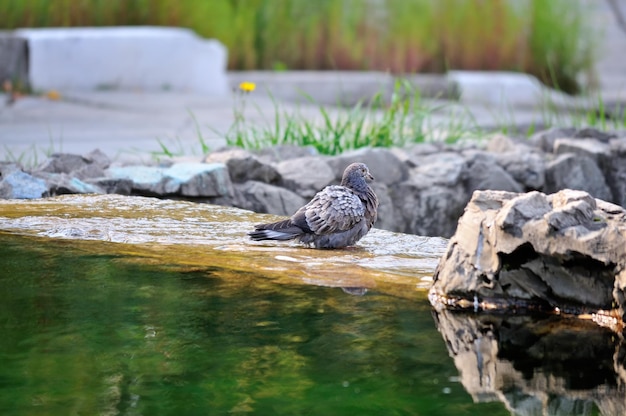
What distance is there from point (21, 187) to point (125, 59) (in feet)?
19.5

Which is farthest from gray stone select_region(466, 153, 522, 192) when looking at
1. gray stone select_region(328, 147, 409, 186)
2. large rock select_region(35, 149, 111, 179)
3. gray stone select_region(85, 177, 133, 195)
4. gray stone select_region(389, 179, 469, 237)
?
large rock select_region(35, 149, 111, 179)

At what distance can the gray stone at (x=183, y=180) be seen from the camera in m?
5.38

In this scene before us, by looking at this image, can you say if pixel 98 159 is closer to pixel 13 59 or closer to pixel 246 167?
pixel 246 167

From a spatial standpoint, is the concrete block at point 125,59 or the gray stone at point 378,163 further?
the concrete block at point 125,59

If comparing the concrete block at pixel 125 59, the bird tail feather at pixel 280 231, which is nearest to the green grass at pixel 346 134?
the bird tail feather at pixel 280 231

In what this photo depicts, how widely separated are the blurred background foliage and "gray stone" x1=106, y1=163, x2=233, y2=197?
704 centimetres

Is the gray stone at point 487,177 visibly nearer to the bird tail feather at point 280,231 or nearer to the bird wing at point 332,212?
the bird wing at point 332,212

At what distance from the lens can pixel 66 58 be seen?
34.7 feet

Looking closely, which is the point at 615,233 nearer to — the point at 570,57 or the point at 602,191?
the point at 602,191

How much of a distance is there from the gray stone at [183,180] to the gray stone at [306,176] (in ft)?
1.41

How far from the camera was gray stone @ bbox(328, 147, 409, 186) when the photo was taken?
19.6 feet

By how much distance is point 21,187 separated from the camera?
512cm

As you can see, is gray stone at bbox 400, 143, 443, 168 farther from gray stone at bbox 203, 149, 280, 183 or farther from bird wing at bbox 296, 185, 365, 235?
bird wing at bbox 296, 185, 365, 235

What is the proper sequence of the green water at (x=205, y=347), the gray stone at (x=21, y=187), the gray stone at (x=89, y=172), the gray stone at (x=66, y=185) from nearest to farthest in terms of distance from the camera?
1. the green water at (x=205, y=347)
2. the gray stone at (x=21, y=187)
3. the gray stone at (x=66, y=185)
4. the gray stone at (x=89, y=172)
